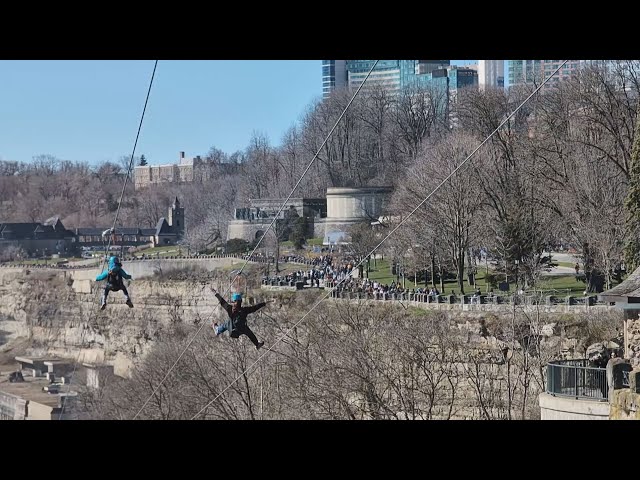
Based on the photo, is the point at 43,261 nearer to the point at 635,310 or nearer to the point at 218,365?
the point at 218,365

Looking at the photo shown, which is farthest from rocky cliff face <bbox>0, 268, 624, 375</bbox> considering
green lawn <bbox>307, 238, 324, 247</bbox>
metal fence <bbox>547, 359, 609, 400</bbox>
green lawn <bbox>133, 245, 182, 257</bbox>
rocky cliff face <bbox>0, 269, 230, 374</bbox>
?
metal fence <bbox>547, 359, 609, 400</bbox>

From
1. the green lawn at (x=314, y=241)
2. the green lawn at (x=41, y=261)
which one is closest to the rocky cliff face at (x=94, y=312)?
the green lawn at (x=41, y=261)

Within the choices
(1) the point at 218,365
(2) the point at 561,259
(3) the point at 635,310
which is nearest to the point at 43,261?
(2) the point at 561,259

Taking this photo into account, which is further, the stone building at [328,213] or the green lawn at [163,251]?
the green lawn at [163,251]

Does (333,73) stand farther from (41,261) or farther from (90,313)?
(90,313)

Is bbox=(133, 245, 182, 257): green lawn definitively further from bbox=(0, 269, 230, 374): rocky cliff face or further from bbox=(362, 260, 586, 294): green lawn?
bbox=(362, 260, 586, 294): green lawn

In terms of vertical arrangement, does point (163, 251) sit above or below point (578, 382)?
above

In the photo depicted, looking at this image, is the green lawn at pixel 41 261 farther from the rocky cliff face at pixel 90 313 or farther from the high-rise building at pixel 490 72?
the high-rise building at pixel 490 72

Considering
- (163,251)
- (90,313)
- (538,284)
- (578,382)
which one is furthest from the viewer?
(163,251)

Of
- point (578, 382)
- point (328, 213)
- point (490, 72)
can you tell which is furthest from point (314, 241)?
Answer: point (490, 72)
